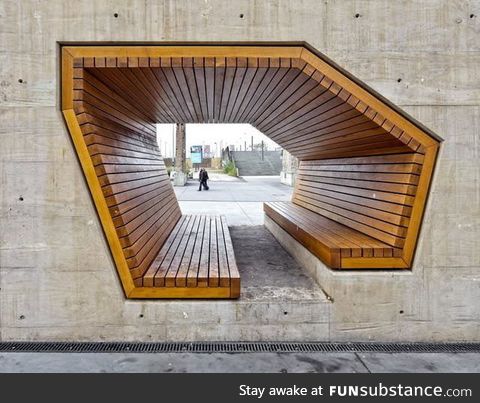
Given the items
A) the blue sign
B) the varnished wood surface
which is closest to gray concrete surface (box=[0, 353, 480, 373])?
the varnished wood surface

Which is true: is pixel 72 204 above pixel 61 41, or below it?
below

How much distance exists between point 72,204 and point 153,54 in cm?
163

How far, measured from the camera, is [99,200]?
11.1 ft

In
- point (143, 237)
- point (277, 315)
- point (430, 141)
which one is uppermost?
point (430, 141)

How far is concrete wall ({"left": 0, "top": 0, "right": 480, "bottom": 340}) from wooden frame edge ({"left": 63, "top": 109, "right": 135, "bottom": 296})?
72 mm

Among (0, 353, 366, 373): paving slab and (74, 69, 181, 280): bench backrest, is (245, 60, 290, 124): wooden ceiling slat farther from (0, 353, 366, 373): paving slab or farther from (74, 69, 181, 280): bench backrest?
(0, 353, 366, 373): paving slab

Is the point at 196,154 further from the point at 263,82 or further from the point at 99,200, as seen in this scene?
the point at 99,200

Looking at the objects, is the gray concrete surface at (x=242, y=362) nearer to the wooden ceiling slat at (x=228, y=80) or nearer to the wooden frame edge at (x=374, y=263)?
the wooden frame edge at (x=374, y=263)

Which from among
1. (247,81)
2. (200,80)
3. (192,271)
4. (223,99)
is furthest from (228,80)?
(192,271)

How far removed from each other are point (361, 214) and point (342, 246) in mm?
1211

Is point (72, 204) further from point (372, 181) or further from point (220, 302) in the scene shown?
point (372, 181)

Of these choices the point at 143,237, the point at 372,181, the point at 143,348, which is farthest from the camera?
the point at 372,181
